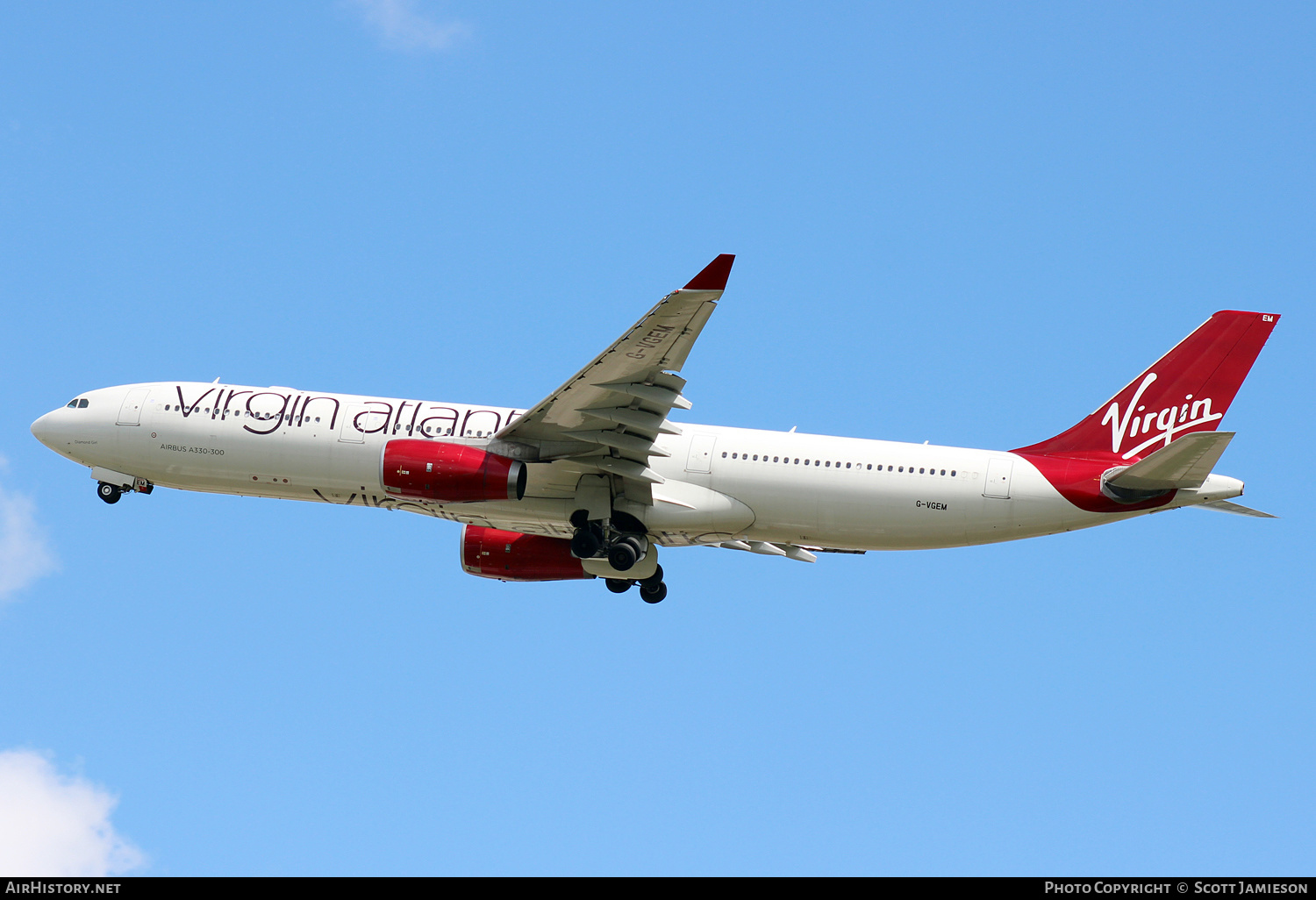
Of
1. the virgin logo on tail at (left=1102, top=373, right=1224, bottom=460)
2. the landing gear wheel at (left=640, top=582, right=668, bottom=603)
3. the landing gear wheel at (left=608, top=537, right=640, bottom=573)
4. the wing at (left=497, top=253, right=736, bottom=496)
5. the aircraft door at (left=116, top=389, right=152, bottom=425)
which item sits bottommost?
the landing gear wheel at (left=608, top=537, right=640, bottom=573)

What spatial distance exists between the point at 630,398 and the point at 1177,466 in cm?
1286

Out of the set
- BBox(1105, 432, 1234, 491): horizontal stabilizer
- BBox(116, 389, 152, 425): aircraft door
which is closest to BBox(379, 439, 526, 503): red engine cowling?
BBox(116, 389, 152, 425): aircraft door

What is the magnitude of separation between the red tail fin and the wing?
9.76m

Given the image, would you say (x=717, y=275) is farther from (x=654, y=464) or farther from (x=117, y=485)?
(x=117, y=485)

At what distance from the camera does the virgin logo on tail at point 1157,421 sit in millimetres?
35062

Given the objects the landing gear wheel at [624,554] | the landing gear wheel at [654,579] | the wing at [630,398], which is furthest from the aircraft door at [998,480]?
the landing gear wheel at [654,579]

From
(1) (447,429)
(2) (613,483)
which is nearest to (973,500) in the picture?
(2) (613,483)

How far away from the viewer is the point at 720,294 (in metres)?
29.0

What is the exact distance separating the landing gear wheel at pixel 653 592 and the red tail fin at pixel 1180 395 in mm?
10825

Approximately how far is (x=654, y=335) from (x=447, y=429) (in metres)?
8.09

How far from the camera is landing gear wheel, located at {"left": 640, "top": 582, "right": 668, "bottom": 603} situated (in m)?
39.4

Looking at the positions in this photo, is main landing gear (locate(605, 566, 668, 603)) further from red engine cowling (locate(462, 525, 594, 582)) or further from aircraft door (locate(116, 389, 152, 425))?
aircraft door (locate(116, 389, 152, 425))
